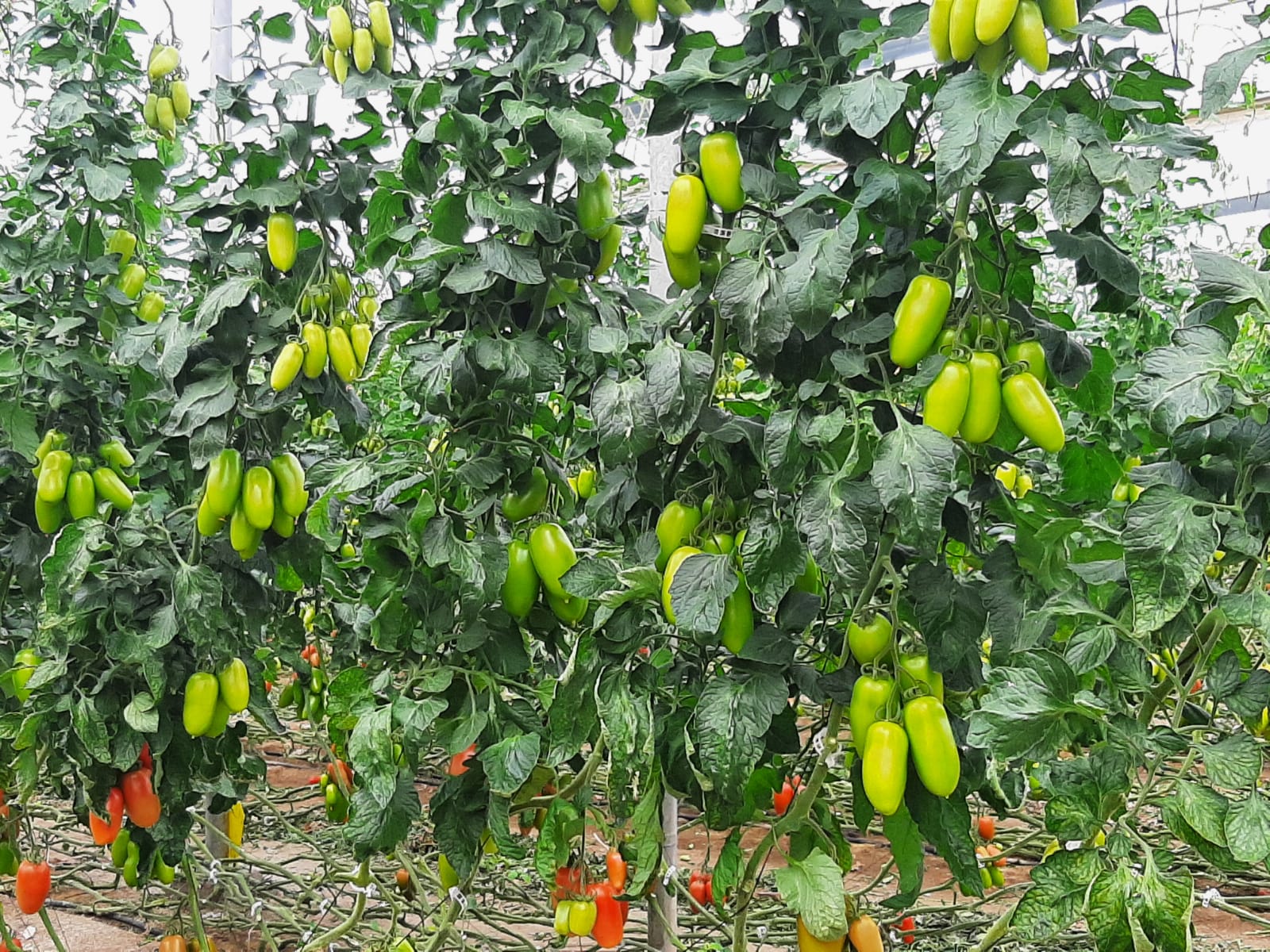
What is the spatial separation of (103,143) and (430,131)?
0.97m

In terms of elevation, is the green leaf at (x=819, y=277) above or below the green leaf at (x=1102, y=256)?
above

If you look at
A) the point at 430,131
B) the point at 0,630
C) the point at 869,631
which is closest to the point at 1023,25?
the point at 869,631

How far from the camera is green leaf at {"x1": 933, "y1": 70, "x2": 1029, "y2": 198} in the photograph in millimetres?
977

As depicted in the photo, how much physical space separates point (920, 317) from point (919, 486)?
0.19 metres

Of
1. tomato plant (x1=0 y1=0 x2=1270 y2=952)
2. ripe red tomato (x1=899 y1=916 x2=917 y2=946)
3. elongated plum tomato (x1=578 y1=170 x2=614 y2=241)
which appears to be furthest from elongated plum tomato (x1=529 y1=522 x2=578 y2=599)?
ripe red tomato (x1=899 y1=916 x2=917 y2=946)

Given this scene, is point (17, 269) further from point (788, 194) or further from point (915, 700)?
point (915, 700)

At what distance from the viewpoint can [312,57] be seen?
168cm

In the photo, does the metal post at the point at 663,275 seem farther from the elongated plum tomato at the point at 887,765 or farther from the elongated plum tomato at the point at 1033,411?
the elongated plum tomato at the point at 1033,411

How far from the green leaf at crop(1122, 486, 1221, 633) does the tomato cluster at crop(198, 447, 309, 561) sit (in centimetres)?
119

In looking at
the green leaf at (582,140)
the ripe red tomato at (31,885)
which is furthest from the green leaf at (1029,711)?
the ripe red tomato at (31,885)

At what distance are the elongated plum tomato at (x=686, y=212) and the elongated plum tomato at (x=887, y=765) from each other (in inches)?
22.6

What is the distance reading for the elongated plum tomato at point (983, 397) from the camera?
3.50 ft

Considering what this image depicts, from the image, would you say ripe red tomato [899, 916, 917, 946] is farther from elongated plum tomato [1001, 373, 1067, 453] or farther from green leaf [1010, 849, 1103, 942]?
elongated plum tomato [1001, 373, 1067, 453]

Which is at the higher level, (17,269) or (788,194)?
(788,194)
